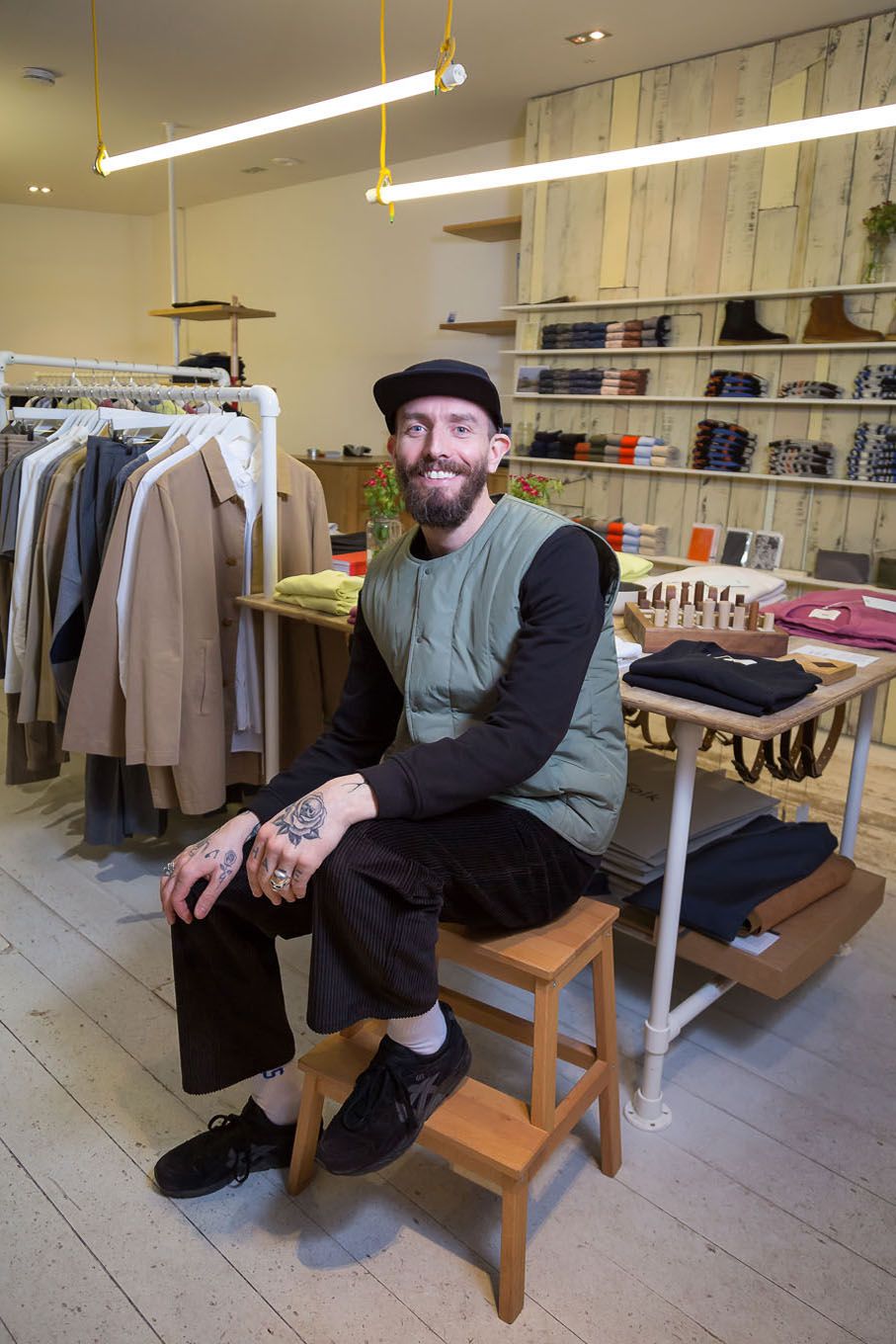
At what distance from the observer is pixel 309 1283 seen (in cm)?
145

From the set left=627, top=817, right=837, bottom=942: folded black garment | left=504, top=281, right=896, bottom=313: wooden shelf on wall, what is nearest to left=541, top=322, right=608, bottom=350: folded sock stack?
left=504, top=281, right=896, bottom=313: wooden shelf on wall

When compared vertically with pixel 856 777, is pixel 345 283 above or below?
above

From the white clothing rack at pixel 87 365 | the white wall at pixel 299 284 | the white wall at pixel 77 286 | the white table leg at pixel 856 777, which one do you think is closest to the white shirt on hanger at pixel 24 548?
the white clothing rack at pixel 87 365

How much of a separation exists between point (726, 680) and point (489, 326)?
5105 millimetres

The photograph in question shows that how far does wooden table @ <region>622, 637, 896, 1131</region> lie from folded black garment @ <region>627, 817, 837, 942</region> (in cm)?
6

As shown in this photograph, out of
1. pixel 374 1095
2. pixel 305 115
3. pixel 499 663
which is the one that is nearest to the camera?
pixel 374 1095

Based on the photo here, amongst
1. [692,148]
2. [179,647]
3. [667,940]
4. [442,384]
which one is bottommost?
[667,940]

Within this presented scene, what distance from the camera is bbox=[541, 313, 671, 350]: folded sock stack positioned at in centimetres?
506

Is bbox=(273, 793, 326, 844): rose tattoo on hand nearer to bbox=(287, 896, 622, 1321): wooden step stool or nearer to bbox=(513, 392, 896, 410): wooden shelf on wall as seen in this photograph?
bbox=(287, 896, 622, 1321): wooden step stool

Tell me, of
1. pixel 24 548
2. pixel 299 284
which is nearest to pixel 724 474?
pixel 24 548

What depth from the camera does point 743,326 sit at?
4699 mm

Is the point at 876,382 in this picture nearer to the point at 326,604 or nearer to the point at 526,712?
the point at 326,604

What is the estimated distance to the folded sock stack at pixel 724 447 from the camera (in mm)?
4832

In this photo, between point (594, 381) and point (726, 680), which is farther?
point (594, 381)
